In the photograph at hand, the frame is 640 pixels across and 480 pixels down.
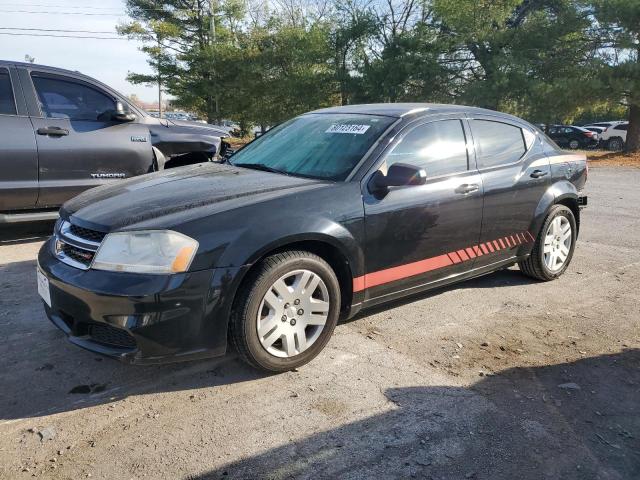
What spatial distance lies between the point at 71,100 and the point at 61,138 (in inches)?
20.8

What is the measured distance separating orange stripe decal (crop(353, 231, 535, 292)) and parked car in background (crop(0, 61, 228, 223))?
12.5ft

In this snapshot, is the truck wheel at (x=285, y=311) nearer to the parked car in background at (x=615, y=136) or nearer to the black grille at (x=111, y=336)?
the black grille at (x=111, y=336)

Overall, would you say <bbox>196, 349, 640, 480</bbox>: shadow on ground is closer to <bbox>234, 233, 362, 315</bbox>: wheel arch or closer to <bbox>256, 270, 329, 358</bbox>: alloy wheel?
<bbox>256, 270, 329, 358</bbox>: alloy wheel

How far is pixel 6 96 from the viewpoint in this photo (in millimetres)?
5453

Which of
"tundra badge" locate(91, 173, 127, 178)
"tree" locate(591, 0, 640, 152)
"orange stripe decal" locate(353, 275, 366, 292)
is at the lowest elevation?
"orange stripe decal" locate(353, 275, 366, 292)

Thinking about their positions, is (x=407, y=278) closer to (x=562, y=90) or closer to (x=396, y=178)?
(x=396, y=178)

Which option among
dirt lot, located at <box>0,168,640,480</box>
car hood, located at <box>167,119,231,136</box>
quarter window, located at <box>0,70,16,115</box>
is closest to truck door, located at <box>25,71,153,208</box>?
quarter window, located at <box>0,70,16,115</box>

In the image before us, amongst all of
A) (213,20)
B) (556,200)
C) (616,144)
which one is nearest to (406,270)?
(556,200)

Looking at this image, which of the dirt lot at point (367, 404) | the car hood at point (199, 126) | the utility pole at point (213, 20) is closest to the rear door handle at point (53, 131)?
the car hood at point (199, 126)

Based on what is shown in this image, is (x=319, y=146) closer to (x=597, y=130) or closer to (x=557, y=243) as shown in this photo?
(x=557, y=243)

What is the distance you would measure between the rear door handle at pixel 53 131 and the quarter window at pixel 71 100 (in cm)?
18

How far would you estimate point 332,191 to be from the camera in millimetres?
3318

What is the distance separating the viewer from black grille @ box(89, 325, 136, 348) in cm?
280

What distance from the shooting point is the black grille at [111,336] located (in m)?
2.80
